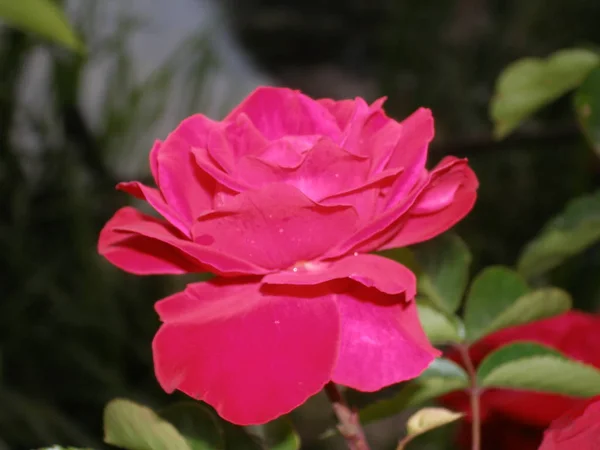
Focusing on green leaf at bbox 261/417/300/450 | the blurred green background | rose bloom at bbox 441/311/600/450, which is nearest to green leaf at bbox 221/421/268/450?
green leaf at bbox 261/417/300/450

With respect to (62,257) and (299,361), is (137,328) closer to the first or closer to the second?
(62,257)

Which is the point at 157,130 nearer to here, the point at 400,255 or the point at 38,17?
the point at 38,17

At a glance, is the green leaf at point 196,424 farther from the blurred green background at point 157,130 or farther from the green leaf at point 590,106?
the blurred green background at point 157,130

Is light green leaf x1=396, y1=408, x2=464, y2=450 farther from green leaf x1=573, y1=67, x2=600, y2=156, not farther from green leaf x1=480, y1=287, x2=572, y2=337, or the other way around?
green leaf x1=573, y1=67, x2=600, y2=156

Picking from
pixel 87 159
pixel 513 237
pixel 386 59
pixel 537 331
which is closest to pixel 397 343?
pixel 537 331

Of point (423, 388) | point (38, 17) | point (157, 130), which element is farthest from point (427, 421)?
point (157, 130)

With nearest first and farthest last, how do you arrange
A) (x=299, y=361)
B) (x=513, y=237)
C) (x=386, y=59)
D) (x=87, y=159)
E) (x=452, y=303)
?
(x=299, y=361) < (x=452, y=303) < (x=87, y=159) < (x=513, y=237) < (x=386, y=59)
